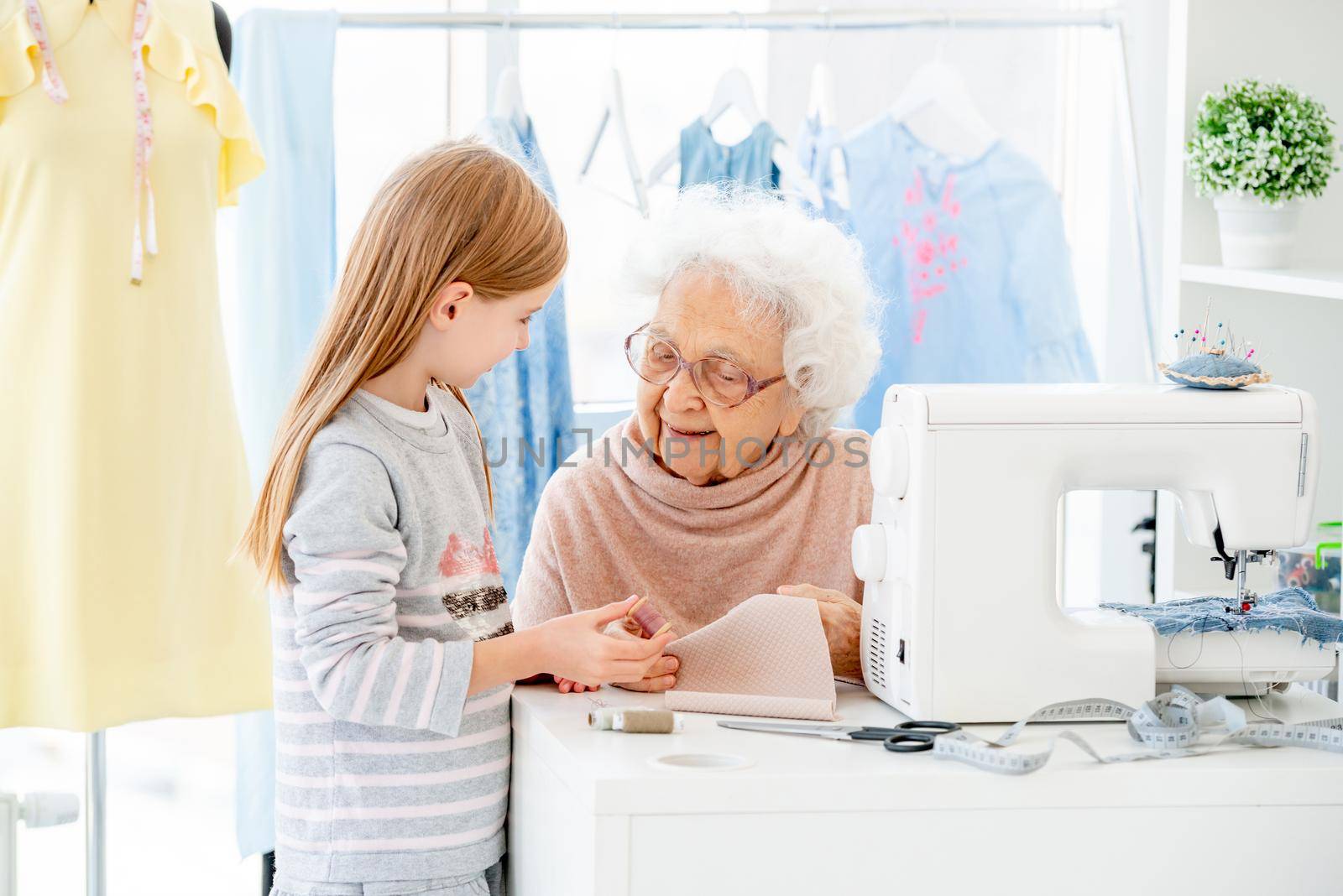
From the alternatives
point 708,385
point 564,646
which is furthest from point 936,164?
point 564,646

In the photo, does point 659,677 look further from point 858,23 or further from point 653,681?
point 858,23

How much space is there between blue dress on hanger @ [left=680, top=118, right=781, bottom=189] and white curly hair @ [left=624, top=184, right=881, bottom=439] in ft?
1.43

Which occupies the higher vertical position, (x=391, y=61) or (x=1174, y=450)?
(x=391, y=61)

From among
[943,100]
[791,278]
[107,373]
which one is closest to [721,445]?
[791,278]

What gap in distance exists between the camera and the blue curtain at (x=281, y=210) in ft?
6.36

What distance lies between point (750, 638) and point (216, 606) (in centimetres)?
86

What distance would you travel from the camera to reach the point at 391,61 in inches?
103

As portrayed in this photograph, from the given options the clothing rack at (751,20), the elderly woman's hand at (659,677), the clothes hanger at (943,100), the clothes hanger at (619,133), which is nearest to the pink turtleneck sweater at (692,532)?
the elderly woman's hand at (659,677)

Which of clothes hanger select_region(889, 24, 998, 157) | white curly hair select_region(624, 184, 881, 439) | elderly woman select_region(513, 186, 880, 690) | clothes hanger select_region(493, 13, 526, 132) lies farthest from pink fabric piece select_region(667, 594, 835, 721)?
clothes hanger select_region(889, 24, 998, 157)

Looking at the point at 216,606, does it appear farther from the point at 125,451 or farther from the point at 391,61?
the point at 391,61

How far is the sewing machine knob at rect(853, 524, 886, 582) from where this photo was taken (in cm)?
129

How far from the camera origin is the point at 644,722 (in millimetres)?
1162

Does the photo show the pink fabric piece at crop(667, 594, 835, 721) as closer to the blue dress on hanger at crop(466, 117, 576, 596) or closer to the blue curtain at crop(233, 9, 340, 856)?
the blue dress on hanger at crop(466, 117, 576, 596)

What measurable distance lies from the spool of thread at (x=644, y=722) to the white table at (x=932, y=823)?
0.11ft
